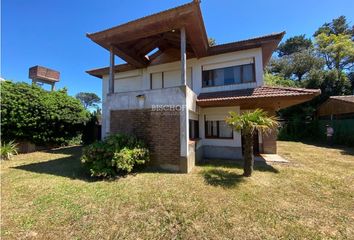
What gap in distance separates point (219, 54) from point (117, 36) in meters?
5.85

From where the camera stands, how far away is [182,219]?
3865mm

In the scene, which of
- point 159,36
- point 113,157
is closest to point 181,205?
point 113,157

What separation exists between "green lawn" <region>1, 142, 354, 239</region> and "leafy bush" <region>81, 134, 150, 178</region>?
1.52 ft

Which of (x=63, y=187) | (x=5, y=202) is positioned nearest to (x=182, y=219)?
(x=63, y=187)

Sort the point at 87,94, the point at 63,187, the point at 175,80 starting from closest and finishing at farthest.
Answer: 1. the point at 63,187
2. the point at 175,80
3. the point at 87,94

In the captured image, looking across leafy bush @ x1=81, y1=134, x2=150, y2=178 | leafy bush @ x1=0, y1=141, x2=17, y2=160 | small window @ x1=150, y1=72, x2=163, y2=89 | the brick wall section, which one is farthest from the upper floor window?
leafy bush @ x1=0, y1=141, x2=17, y2=160

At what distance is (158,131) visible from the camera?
7555 mm

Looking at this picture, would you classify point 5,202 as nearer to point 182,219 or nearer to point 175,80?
point 182,219

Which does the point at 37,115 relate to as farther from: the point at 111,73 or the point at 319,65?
the point at 319,65

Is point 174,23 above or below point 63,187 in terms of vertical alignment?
above

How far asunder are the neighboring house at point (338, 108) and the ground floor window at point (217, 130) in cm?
1318

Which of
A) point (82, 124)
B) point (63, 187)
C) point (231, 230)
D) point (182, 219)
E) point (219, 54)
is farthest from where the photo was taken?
point (82, 124)

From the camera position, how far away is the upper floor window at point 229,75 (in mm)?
9764

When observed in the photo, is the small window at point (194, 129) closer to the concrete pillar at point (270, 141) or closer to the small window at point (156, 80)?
the small window at point (156, 80)
